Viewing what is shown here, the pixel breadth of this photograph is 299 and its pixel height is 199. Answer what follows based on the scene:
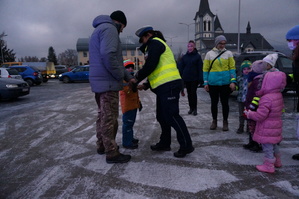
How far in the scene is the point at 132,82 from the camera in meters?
3.74

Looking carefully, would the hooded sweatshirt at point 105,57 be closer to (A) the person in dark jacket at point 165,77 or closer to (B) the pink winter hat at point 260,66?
(A) the person in dark jacket at point 165,77

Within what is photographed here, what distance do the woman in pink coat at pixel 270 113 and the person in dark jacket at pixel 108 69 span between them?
73.5 inches

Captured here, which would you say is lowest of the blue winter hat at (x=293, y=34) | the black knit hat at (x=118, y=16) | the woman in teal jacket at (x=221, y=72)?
the woman in teal jacket at (x=221, y=72)

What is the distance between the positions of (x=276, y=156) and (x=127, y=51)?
7147cm

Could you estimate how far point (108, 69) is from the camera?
3305 mm

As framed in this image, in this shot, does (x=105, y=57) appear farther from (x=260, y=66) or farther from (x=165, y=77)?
(x=260, y=66)

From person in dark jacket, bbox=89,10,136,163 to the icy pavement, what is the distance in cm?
44

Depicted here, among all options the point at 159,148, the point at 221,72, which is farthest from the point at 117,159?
the point at 221,72

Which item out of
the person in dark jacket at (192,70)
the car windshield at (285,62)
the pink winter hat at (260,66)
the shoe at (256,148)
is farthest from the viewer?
the car windshield at (285,62)

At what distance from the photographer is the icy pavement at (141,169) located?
270cm

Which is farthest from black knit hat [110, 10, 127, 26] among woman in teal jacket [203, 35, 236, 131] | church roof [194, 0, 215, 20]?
church roof [194, 0, 215, 20]

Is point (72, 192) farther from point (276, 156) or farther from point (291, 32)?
point (291, 32)

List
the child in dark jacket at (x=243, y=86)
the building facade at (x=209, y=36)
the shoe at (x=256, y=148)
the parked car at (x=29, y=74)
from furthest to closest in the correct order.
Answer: the building facade at (x=209, y=36) → the parked car at (x=29, y=74) → the child in dark jacket at (x=243, y=86) → the shoe at (x=256, y=148)

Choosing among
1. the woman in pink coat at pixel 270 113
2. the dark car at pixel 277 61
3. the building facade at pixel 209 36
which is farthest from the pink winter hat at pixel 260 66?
the building facade at pixel 209 36
